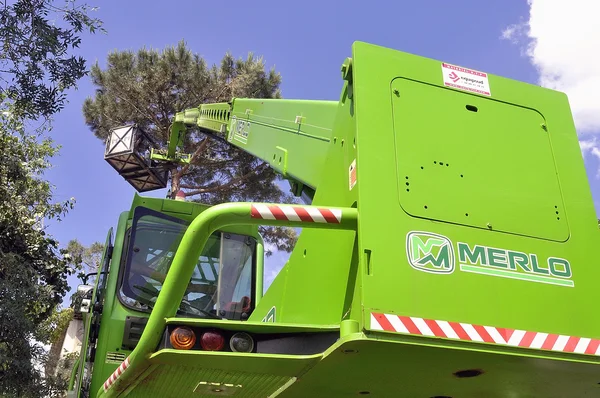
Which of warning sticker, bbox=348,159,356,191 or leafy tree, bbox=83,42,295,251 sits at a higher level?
leafy tree, bbox=83,42,295,251

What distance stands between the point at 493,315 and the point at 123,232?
3404 millimetres

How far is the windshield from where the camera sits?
14.5ft

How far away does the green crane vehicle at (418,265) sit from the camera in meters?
2.23

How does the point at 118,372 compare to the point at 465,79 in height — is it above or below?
below

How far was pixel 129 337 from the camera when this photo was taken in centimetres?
422

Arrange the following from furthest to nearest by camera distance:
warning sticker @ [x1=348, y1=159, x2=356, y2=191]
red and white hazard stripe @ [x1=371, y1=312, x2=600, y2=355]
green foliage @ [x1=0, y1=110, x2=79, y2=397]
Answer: green foliage @ [x1=0, y1=110, x2=79, y2=397] < warning sticker @ [x1=348, y1=159, x2=356, y2=191] < red and white hazard stripe @ [x1=371, y1=312, x2=600, y2=355]

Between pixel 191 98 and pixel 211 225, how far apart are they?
15.8 meters

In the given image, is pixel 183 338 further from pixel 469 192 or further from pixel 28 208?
pixel 28 208

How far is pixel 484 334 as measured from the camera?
2.20 metres

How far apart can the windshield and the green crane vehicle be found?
4.64 feet

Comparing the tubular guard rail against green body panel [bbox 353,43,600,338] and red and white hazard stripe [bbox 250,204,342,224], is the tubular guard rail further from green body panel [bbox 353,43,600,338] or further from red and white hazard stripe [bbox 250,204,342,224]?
green body panel [bbox 353,43,600,338]

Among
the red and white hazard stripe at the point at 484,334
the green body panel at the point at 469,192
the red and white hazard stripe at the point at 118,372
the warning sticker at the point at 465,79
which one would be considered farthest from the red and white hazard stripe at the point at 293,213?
the warning sticker at the point at 465,79

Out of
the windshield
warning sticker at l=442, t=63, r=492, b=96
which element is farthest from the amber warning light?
the windshield

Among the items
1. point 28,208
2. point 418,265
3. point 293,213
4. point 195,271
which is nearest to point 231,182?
point 28,208
